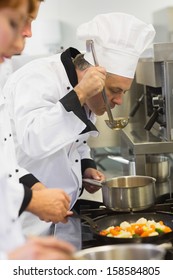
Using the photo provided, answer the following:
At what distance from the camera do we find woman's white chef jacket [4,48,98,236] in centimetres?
126

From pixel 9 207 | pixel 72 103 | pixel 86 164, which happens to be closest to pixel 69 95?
pixel 72 103

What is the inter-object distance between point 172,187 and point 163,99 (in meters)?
0.38

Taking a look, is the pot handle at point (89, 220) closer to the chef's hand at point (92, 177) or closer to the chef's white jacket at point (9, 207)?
the chef's hand at point (92, 177)

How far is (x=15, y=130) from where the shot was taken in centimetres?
139

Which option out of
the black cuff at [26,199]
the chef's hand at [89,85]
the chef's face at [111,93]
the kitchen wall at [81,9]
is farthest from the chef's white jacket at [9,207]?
the kitchen wall at [81,9]

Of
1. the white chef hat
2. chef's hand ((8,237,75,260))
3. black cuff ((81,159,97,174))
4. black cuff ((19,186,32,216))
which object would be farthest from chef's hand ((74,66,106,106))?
chef's hand ((8,237,75,260))

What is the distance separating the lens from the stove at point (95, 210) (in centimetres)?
109

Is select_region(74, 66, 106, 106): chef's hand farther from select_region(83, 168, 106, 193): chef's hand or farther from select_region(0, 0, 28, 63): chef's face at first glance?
select_region(0, 0, 28, 63): chef's face

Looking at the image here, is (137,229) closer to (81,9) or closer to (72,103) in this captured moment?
(72,103)

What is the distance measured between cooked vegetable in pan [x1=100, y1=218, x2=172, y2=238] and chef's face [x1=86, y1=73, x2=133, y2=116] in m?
0.45

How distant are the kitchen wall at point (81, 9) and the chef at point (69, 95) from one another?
1.92m

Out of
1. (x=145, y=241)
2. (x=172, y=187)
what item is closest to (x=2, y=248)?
(x=145, y=241)

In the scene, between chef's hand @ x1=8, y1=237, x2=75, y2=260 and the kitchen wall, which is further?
the kitchen wall

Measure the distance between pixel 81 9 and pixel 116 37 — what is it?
6.67 feet
